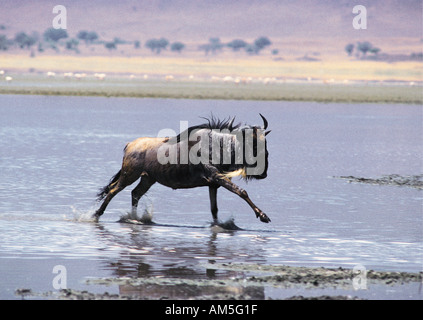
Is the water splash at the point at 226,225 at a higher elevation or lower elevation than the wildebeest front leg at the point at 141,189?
lower

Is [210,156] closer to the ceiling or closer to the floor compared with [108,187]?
closer to the ceiling

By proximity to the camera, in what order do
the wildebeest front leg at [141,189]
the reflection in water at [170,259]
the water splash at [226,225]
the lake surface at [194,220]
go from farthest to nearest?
the wildebeest front leg at [141,189]
the water splash at [226,225]
the lake surface at [194,220]
the reflection in water at [170,259]

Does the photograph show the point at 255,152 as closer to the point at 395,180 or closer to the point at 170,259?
the point at 170,259

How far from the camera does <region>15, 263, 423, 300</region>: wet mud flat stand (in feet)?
33.1

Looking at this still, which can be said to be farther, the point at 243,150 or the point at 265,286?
the point at 243,150

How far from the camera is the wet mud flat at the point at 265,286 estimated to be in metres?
10.1

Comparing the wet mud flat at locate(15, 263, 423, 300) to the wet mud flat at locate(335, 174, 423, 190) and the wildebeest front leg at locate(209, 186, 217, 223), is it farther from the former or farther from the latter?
the wet mud flat at locate(335, 174, 423, 190)

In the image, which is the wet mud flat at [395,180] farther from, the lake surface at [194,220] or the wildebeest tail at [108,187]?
the wildebeest tail at [108,187]

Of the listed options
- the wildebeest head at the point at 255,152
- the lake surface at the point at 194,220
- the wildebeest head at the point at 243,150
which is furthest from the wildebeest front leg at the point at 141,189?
the wildebeest head at the point at 255,152

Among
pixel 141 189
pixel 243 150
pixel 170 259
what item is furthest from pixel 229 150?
pixel 170 259

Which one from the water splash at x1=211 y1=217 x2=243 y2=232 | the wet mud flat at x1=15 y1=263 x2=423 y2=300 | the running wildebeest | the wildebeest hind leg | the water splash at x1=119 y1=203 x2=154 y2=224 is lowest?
the wet mud flat at x1=15 y1=263 x2=423 y2=300

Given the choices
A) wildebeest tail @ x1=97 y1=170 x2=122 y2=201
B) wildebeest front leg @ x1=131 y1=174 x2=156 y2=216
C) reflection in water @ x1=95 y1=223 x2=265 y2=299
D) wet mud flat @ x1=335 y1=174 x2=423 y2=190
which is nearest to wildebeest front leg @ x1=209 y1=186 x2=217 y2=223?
reflection in water @ x1=95 y1=223 x2=265 y2=299

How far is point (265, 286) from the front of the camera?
10719 millimetres

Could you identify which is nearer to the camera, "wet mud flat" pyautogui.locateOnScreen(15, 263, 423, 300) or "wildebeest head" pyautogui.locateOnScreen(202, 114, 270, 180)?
"wet mud flat" pyautogui.locateOnScreen(15, 263, 423, 300)
